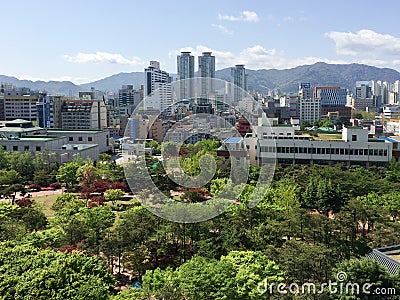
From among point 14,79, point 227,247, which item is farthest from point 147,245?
point 14,79

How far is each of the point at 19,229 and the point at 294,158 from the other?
11.9 meters

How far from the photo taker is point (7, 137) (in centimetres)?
1939

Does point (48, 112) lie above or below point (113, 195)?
above

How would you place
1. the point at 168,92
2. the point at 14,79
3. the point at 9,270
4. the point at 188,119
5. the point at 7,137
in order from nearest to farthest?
the point at 9,270 → the point at 168,92 → the point at 188,119 → the point at 7,137 → the point at 14,79

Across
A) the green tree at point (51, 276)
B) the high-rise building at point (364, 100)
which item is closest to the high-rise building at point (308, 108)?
the high-rise building at point (364, 100)

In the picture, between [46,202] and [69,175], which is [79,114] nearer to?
[69,175]

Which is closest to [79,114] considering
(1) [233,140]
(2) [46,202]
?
(1) [233,140]

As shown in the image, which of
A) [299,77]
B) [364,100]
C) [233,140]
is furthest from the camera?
[299,77]

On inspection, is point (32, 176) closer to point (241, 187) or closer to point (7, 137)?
point (7, 137)

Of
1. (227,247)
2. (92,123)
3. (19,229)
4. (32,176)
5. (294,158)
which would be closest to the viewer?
(227,247)

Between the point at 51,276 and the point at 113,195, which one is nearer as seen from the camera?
the point at 51,276

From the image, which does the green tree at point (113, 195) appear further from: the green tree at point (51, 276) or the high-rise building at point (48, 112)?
the high-rise building at point (48, 112)

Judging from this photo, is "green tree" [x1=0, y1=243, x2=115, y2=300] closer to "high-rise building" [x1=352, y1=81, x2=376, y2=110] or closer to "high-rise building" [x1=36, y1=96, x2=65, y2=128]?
"high-rise building" [x1=36, y1=96, x2=65, y2=128]

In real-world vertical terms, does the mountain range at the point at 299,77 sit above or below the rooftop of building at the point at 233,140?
above
